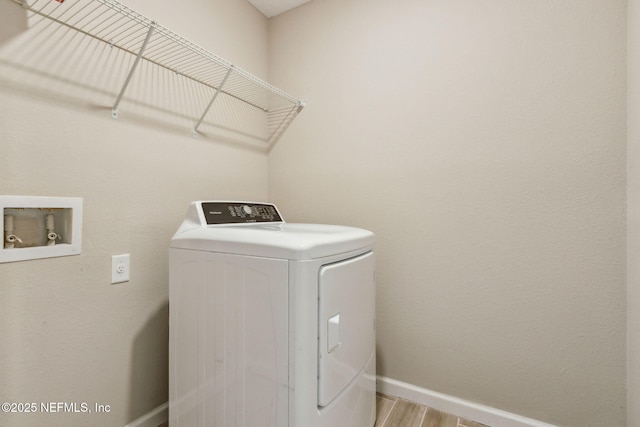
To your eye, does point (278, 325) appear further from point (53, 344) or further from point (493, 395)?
point (493, 395)

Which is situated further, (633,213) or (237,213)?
(237,213)

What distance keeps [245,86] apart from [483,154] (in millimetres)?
1417

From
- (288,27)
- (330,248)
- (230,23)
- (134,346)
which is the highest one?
(288,27)

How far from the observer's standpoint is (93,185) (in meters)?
1.19

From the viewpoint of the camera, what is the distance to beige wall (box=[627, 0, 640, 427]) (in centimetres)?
108

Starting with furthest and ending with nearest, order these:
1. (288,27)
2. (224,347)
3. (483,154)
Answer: (288,27) < (483,154) < (224,347)

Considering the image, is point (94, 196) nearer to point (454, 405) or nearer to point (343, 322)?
point (343, 322)

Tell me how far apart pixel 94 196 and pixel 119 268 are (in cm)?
32

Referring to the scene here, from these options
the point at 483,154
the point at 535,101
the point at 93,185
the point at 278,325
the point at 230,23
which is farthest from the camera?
the point at 230,23

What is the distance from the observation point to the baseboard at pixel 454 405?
1.36 metres

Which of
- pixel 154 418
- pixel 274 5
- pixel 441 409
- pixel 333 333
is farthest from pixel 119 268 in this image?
pixel 274 5

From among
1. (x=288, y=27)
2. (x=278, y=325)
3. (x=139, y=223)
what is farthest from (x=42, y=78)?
(x=288, y=27)

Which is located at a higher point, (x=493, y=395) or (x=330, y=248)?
(x=330, y=248)

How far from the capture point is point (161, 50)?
4.70 ft
